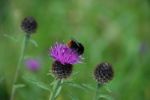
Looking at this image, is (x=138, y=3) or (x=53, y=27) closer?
(x=53, y=27)

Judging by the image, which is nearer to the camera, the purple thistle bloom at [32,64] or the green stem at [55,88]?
the green stem at [55,88]

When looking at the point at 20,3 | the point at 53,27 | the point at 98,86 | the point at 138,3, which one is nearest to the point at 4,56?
the point at 53,27

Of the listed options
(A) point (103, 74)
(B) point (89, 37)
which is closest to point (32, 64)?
(B) point (89, 37)

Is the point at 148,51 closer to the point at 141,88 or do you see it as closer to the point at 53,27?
the point at 141,88

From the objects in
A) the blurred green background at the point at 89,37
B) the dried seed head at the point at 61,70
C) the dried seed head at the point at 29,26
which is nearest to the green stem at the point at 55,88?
Answer: the dried seed head at the point at 61,70

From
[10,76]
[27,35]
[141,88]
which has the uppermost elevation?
[27,35]

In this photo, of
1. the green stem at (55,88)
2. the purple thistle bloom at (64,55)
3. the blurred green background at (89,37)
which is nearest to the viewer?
the green stem at (55,88)

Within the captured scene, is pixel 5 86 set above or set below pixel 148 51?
below

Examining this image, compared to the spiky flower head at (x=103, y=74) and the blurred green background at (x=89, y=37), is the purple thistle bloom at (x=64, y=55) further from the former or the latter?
the blurred green background at (x=89, y=37)

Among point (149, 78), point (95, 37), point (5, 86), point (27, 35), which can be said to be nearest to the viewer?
point (27, 35)
